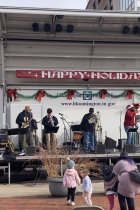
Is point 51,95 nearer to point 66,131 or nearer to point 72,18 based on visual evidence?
point 66,131

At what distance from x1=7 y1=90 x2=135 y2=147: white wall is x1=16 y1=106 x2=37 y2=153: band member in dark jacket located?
1.38 meters

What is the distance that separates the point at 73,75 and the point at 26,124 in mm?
2827

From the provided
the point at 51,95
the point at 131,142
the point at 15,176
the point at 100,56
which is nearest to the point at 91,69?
the point at 100,56

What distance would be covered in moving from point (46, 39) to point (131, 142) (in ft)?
17.2

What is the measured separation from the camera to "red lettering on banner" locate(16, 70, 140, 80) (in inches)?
558

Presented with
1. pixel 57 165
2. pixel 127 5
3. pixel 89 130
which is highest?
pixel 127 5

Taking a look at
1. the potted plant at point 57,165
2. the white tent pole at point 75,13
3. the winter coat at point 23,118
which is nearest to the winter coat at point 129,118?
the potted plant at point 57,165

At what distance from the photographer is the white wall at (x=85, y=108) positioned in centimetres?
1466

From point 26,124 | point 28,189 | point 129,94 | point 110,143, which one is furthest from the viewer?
point 129,94

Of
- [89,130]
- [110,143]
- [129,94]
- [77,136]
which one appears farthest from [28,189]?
[129,94]

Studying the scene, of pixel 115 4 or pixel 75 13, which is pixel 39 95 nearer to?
pixel 75 13

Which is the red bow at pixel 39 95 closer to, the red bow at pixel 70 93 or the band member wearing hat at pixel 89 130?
the red bow at pixel 70 93

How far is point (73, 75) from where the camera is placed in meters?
14.3

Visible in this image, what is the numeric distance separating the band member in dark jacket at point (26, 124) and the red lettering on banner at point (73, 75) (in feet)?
5.53
